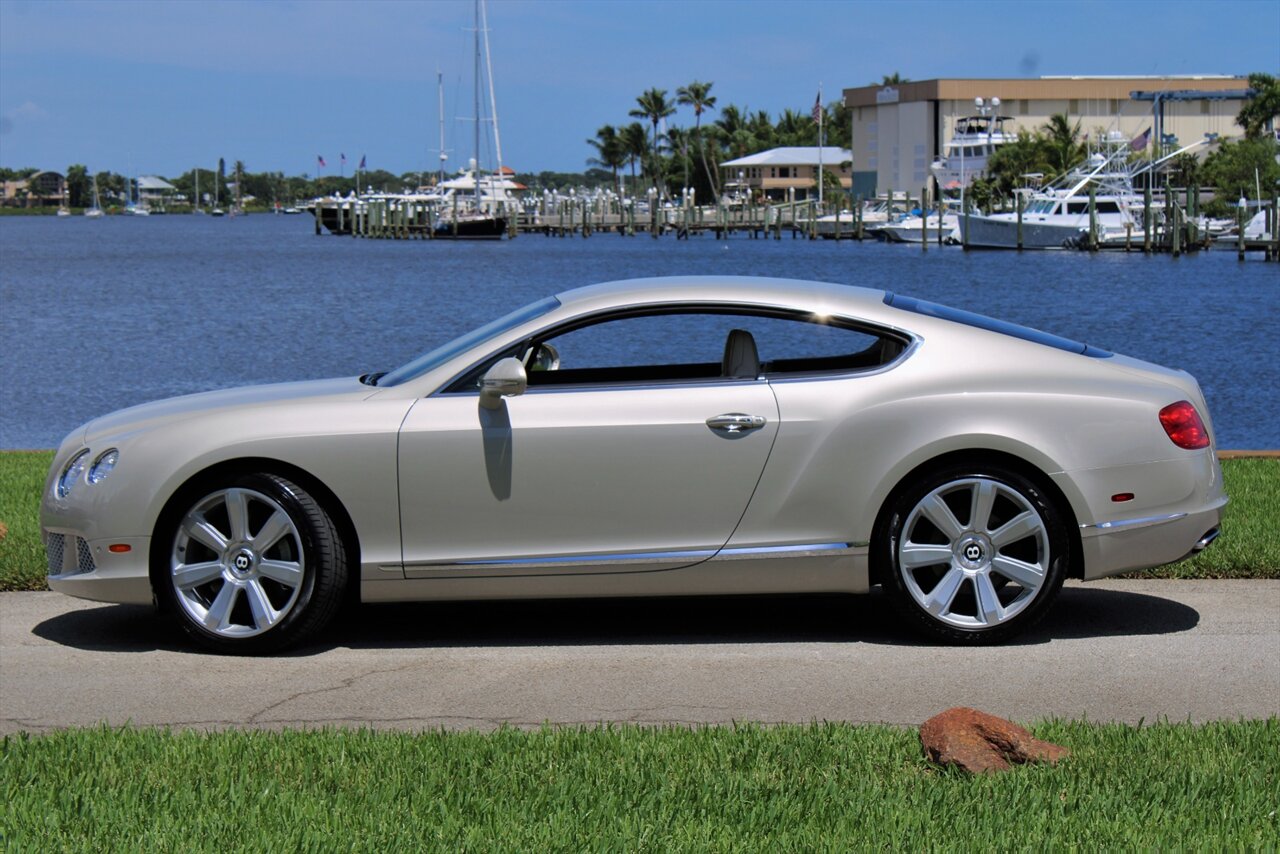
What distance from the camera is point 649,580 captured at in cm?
666

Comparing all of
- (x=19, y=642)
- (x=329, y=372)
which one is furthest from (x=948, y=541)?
(x=329, y=372)

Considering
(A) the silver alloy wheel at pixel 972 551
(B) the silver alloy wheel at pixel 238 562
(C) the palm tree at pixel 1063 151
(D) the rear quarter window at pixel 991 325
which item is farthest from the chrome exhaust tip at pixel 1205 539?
(C) the palm tree at pixel 1063 151

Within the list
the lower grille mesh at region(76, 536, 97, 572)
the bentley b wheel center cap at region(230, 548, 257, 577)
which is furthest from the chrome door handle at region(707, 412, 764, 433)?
the lower grille mesh at region(76, 536, 97, 572)

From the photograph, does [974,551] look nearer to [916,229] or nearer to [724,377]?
[724,377]

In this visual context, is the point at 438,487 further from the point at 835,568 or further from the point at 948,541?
the point at 948,541

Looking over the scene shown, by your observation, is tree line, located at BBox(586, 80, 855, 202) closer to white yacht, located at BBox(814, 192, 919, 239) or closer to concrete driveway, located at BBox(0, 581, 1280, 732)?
white yacht, located at BBox(814, 192, 919, 239)

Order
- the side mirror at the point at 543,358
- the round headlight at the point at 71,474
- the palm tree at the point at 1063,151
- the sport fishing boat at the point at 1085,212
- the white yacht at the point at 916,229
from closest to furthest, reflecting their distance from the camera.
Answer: the round headlight at the point at 71,474 → the side mirror at the point at 543,358 → the sport fishing boat at the point at 1085,212 → the white yacht at the point at 916,229 → the palm tree at the point at 1063,151

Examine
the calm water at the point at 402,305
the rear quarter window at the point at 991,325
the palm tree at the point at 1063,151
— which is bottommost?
the calm water at the point at 402,305

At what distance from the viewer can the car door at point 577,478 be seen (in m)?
6.57

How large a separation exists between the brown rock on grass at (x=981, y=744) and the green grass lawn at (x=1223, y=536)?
3529 mm

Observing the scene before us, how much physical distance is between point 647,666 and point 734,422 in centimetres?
103

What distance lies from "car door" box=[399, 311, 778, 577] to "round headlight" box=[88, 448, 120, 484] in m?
1.19

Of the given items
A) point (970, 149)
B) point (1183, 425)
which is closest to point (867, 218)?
A: point (970, 149)

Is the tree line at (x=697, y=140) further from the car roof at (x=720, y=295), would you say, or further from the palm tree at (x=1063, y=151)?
the car roof at (x=720, y=295)
